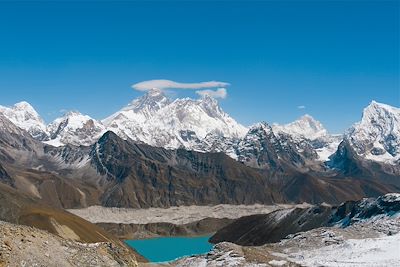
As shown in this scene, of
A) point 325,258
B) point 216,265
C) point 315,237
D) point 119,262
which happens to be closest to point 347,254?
point 325,258

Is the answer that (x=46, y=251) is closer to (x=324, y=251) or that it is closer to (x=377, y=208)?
(x=324, y=251)

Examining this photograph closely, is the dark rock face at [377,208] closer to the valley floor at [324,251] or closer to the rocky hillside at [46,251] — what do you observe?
the valley floor at [324,251]

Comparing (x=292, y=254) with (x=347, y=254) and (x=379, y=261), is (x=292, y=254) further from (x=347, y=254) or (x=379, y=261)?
(x=379, y=261)

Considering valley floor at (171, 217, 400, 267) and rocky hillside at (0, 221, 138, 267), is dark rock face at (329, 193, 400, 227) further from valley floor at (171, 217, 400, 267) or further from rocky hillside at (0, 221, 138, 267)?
rocky hillside at (0, 221, 138, 267)

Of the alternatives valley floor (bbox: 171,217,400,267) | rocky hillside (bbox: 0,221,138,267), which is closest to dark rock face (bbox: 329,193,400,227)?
valley floor (bbox: 171,217,400,267)

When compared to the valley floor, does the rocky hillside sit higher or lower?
higher

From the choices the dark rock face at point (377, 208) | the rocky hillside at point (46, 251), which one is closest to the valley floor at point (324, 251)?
the rocky hillside at point (46, 251)

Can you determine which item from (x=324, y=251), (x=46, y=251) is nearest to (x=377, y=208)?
(x=324, y=251)

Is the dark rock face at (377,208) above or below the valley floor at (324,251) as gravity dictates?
above

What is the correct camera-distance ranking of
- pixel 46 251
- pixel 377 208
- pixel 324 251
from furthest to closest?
pixel 377 208, pixel 324 251, pixel 46 251

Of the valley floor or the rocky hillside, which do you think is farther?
the valley floor

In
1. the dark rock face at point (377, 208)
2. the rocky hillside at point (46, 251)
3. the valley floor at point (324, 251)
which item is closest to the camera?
the rocky hillside at point (46, 251)

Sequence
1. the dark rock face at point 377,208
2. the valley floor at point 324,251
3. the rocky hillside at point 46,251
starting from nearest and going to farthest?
the rocky hillside at point 46,251 → the valley floor at point 324,251 → the dark rock face at point 377,208
